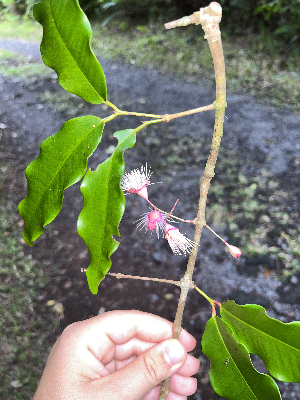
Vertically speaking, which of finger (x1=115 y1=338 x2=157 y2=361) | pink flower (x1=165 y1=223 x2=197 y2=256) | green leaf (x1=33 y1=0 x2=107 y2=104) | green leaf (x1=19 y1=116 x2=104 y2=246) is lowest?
finger (x1=115 y1=338 x2=157 y2=361)

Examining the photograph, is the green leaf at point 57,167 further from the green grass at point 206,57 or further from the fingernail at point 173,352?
the green grass at point 206,57

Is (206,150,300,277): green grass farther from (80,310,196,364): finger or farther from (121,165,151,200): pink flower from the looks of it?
(121,165,151,200): pink flower

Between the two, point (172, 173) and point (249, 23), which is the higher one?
point (249, 23)

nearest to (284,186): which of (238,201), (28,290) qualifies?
(238,201)

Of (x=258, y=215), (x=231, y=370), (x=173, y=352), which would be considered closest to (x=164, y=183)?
(x=258, y=215)

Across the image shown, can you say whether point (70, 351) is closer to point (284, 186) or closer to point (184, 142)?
point (284, 186)

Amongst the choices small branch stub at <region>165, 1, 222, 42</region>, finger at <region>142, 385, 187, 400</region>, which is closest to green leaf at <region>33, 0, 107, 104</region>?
small branch stub at <region>165, 1, 222, 42</region>

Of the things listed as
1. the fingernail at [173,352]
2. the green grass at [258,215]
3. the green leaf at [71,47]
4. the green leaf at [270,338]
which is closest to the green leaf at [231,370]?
the green leaf at [270,338]
